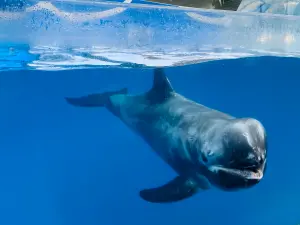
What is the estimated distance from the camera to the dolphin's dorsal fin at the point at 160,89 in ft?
17.1

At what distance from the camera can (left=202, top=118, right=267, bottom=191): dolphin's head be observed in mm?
2941

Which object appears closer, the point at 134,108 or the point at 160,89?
the point at 160,89

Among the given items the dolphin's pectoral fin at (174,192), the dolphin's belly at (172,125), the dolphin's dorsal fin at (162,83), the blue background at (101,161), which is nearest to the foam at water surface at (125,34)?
the dolphin's dorsal fin at (162,83)

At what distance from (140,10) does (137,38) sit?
392 millimetres

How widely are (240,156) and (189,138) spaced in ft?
3.48

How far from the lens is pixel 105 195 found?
602 cm

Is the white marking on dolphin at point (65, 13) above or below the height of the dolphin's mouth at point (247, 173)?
above

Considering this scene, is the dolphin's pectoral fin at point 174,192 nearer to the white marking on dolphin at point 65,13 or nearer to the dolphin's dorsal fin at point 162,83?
the dolphin's dorsal fin at point 162,83

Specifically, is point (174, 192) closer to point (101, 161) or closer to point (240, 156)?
point (240, 156)

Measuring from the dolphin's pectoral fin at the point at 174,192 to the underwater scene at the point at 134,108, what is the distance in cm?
1

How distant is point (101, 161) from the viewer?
605cm

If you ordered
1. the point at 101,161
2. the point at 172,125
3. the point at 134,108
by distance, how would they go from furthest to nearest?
the point at 101,161 → the point at 134,108 → the point at 172,125

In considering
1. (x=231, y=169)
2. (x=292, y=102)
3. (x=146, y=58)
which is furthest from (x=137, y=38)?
(x=292, y=102)

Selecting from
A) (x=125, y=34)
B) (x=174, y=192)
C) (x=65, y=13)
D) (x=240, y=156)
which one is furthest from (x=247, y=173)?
(x=65, y=13)
